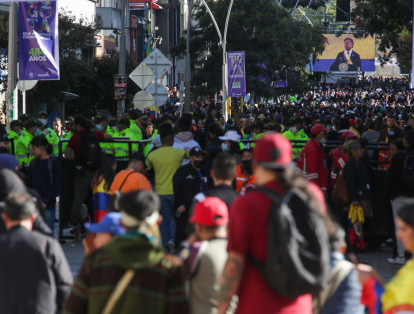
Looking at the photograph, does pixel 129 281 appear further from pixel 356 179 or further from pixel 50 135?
pixel 50 135

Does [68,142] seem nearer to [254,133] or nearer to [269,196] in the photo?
[254,133]

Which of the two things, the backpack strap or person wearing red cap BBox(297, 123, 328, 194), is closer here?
the backpack strap

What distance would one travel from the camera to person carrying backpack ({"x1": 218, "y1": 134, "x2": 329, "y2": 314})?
185 inches

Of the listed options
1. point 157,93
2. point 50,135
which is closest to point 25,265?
point 50,135

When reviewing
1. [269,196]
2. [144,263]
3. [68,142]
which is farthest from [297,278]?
[68,142]

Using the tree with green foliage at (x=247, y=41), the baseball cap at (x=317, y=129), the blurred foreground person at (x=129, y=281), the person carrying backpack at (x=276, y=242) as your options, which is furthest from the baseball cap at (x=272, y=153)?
the tree with green foliage at (x=247, y=41)

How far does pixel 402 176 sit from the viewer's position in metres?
10.9

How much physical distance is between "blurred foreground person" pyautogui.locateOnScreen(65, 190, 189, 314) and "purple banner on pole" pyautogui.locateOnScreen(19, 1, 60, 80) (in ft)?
51.1

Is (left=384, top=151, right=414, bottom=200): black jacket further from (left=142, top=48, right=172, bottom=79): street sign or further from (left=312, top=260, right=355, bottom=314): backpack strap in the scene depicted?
(left=142, top=48, right=172, bottom=79): street sign

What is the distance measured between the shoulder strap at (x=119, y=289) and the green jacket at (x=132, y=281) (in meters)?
0.02

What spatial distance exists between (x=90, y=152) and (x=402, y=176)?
4421 millimetres

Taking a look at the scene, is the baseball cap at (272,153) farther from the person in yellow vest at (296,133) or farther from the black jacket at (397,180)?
the person in yellow vest at (296,133)

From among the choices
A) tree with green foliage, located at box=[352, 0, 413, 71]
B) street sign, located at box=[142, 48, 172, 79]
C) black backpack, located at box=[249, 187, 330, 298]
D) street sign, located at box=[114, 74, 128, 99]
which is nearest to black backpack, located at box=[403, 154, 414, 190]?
black backpack, located at box=[249, 187, 330, 298]

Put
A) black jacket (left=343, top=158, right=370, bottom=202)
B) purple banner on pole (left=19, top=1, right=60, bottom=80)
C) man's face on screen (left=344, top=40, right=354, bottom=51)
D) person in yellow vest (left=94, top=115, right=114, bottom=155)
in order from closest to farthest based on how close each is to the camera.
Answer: black jacket (left=343, top=158, right=370, bottom=202) → person in yellow vest (left=94, top=115, right=114, bottom=155) → purple banner on pole (left=19, top=1, right=60, bottom=80) → man's face on screen (left=344, top=40, right=354, bottom=51)
